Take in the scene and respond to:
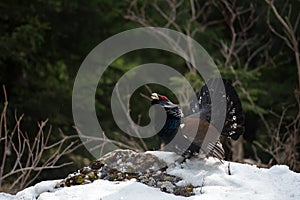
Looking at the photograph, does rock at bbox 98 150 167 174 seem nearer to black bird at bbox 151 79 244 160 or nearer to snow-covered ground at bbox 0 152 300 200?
snow-covered ground at bbox 0 152 300 200

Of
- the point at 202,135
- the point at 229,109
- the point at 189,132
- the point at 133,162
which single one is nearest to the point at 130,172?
the point at 133,162

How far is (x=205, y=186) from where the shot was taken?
395 centimetres

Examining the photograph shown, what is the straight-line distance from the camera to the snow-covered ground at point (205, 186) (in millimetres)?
3799

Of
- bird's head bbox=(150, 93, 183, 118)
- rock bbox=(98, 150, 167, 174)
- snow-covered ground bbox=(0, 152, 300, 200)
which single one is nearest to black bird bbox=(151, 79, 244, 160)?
bird's head bbox=(150, 93, 183, 118)

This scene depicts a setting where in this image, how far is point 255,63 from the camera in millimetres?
11898

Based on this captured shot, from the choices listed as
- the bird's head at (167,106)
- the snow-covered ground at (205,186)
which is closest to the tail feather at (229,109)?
the bird's head at (167,106)

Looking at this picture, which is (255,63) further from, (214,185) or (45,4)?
(214,185)

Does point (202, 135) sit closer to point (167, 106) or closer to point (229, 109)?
point (167, 106)

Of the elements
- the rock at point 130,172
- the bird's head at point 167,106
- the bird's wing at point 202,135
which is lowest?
the rock at point 130,172

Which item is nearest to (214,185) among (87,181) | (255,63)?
(87,181)

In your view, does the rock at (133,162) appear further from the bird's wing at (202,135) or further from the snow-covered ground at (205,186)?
the bird's wing at (202,135)

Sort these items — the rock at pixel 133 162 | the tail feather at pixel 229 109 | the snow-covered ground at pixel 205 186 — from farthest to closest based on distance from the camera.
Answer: the tail feather at pixel 229 109 < the rock at pixel 133 162 < the snow-covered ground at pixel 205 186

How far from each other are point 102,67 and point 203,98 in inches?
241

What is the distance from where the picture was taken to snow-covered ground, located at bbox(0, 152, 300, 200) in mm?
3799
